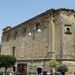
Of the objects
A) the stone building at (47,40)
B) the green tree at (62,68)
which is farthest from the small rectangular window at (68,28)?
the green tree at (62,68)

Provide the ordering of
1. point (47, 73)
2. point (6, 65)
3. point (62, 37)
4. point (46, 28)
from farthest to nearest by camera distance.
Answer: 1. point (6, 65)
2. point (46, 28)
3. point (62, 37)
4. point (47, 73)

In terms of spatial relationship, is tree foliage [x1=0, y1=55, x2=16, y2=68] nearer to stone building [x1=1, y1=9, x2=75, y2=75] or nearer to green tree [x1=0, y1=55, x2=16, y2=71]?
green tree [x1=0, y1=55, x2=16, y2=71]

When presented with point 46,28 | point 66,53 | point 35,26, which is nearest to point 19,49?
point 35,26

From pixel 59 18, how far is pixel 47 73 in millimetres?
6571

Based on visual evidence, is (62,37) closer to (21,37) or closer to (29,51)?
(29,51)

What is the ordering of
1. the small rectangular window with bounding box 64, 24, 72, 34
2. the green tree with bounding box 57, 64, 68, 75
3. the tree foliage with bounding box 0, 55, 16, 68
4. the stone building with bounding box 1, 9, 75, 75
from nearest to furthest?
the green tree with bounding box 57, 64, 68, 75 < the stone building with bounding box 1, 9, 75, 75 < the small rectangular window with bounding box 64, 24, 72, 34 < the tree foliage with bounding box 0, 55, 16, 68

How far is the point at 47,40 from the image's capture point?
107 ft

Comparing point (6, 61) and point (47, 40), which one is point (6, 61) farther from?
point (47, 40)

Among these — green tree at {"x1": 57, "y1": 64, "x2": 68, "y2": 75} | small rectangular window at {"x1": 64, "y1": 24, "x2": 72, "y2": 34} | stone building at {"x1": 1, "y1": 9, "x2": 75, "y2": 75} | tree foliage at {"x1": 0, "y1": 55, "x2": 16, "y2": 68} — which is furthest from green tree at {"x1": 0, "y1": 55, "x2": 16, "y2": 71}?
green tree at {"x1": 57, "y1": 64, "x2": 68, "y2": 75}

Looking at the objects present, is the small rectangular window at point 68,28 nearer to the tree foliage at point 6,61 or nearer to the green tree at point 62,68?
the green tree at point 62,68

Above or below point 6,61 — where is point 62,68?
below

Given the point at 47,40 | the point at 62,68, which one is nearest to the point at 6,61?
the point at 47,40

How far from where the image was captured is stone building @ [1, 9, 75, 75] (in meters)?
31.2

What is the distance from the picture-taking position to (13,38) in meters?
41.6
